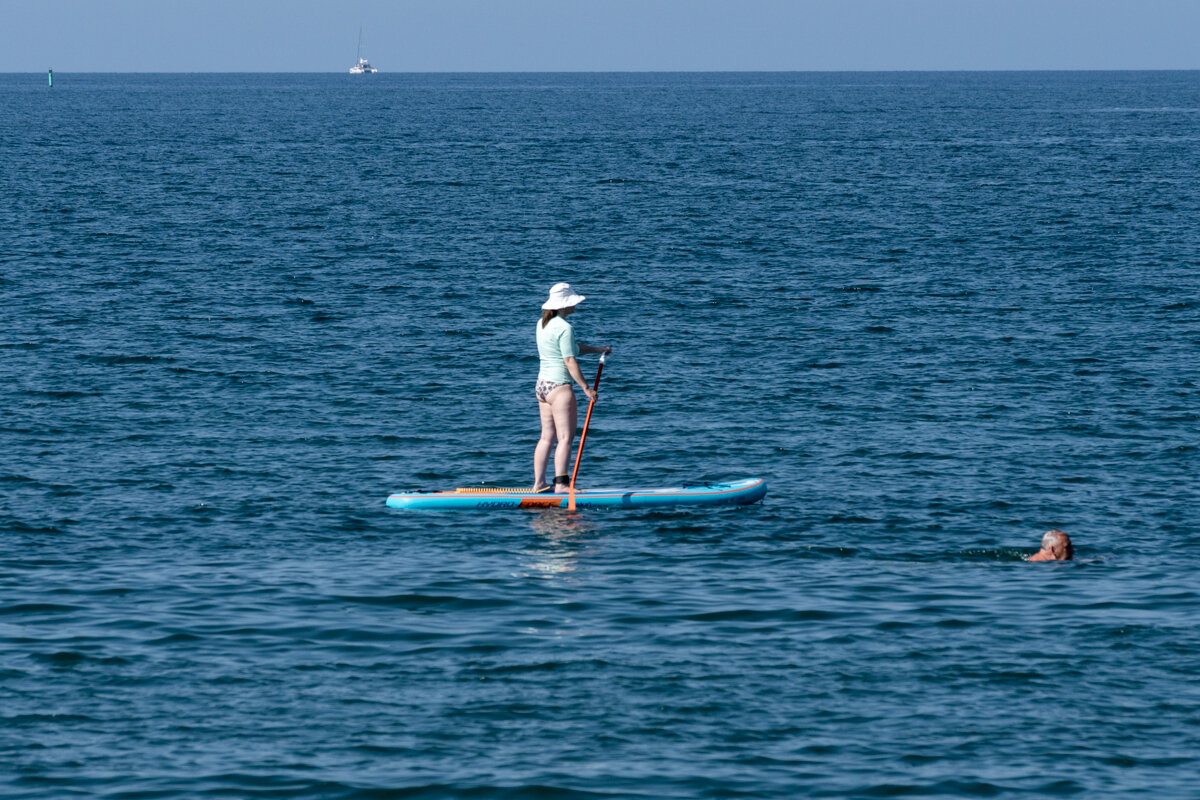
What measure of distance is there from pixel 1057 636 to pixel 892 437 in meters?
9.98

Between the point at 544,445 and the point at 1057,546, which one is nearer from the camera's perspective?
the point at 1057,546

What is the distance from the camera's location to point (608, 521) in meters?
19.8

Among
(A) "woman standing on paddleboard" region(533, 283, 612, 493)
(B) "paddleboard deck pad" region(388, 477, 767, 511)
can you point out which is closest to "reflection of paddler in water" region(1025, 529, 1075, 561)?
(B) "paddleboard deck pad" region(388, 477, 767, 511)

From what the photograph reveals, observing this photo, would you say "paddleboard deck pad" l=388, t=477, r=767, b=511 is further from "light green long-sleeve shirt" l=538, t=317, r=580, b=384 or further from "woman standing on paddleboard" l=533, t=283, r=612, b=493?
"light green long-sleeve shirt" l=538, t=317, r=580, b=384

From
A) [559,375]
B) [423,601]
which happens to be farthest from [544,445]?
[423,601]

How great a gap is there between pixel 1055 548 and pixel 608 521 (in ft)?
17.5

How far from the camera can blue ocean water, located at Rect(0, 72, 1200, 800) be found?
501 inches

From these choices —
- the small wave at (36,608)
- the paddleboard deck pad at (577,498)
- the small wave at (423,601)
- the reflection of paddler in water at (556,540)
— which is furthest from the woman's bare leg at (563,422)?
the small wave at (36,608)

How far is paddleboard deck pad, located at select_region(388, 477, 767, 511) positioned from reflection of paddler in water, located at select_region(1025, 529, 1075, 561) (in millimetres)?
4055

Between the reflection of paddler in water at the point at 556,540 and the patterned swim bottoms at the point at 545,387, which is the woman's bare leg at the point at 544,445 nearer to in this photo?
the patterned swim bottoms at the point at 545,387

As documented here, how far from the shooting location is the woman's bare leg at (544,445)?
778 inches

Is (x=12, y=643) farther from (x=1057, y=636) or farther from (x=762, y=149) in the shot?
(x=762, y=149)

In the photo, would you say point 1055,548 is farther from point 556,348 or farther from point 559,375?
point 556,348

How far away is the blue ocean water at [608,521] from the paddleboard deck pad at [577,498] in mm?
210
